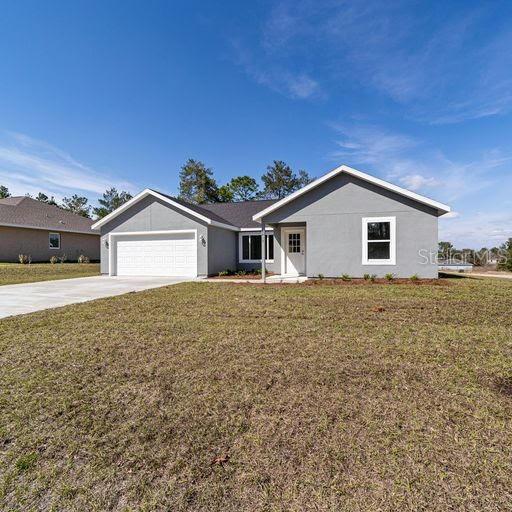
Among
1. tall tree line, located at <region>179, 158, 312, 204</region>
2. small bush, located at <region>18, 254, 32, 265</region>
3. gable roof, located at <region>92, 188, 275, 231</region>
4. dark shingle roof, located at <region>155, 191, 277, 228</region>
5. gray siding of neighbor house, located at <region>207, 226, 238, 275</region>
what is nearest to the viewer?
gray siding of neighbor house, located at <region>207, 226, 238, 275</region>

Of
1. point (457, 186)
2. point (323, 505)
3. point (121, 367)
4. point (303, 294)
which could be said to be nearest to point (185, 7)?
point (303, 294)

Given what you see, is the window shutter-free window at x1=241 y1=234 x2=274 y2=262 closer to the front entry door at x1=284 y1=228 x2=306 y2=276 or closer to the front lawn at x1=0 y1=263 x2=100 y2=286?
the front entry door at x1=284 y1=228 x2=306 y2=276

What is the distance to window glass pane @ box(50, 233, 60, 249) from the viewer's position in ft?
84.0

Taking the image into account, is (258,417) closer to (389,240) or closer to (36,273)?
(389,240)

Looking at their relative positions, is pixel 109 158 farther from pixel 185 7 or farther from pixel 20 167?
pixel 185 7

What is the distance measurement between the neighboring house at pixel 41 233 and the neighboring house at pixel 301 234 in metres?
10.7

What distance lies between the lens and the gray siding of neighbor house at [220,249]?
15.9m

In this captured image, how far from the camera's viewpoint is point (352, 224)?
13.1 metres

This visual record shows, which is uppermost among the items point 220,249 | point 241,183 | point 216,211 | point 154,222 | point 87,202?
point 87,202

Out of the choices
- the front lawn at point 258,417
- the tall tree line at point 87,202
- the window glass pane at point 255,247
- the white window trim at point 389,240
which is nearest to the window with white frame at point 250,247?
the window glass pane at point 255,247

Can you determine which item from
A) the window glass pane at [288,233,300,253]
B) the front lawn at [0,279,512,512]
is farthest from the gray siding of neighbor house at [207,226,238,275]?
the front lawn at [0,279,512,512]

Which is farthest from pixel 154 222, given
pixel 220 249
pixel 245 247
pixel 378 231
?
pixel 378 231

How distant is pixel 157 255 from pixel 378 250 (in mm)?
11357

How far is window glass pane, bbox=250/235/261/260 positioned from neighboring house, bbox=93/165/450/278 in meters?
0.06
